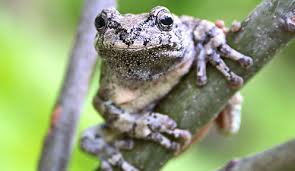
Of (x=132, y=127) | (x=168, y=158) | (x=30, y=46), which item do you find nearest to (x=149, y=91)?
(x=132, y=127)

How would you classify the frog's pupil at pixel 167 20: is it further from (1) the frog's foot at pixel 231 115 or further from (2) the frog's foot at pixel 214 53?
(1) the frog's foot at pixel 231 115

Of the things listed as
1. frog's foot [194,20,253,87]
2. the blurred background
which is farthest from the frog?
the blurred background

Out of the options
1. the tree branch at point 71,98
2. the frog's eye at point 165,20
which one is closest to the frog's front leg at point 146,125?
the tree branch at point 71,98

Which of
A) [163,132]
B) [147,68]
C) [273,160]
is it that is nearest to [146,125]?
[163,132]

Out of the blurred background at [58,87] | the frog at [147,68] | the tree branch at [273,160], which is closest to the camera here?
the tree branch at [273,160]

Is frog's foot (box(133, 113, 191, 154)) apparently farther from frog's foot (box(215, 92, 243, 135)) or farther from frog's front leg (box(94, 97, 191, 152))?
A: frog's foot (box(215, 92, 243, 135))

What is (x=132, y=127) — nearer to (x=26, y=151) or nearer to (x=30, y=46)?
(x=26, y=151)
